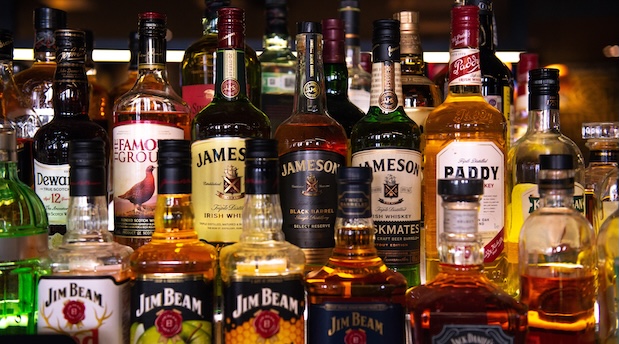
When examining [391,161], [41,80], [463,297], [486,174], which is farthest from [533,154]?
[41,80]

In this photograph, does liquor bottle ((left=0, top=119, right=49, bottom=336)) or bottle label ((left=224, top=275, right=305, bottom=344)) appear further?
liquor bottle ((left=0, top=119, right=49, bottom=336))

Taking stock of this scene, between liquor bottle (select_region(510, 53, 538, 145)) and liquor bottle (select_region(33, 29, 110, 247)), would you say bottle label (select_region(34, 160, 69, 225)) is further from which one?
liquor bottle (select_region(510, 53, 538, 145))

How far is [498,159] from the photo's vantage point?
130 cm

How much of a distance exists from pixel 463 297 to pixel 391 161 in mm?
281

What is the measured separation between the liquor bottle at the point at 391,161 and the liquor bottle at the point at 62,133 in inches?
18.5

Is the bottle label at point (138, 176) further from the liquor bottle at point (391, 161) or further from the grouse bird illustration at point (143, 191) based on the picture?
the liquor bottle at point (391, 161)

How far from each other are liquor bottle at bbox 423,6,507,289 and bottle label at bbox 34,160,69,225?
0.61m

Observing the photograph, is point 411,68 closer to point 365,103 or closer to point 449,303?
point 365,103

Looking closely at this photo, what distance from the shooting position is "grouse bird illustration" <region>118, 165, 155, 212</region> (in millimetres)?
1312

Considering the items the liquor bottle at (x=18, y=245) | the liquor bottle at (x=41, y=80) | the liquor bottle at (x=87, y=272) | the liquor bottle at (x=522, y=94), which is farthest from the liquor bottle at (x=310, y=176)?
the liquor bottle at (x=522, y=94)

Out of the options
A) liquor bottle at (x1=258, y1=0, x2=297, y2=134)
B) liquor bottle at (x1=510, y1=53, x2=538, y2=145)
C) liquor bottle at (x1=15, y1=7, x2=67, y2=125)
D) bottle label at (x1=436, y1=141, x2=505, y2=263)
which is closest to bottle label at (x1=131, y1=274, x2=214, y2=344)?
bottle label at (x1=436, y1=141, x2=505, y2=263)

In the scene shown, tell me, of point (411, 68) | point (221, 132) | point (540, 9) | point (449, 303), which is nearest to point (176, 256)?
point (221, 132)

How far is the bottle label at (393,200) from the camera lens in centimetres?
130

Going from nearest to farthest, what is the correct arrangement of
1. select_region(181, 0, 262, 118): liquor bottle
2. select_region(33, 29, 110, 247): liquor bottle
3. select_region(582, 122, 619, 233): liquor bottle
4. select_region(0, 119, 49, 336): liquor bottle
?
select_region(0, 119, 49, 336): liquor bottle, select_region(33, 29, 110, 247): liquor bottle, select_region(582, 122, 619, 233): liquor bottle, select_region(181, 0, 262, 118): liquor bottle
